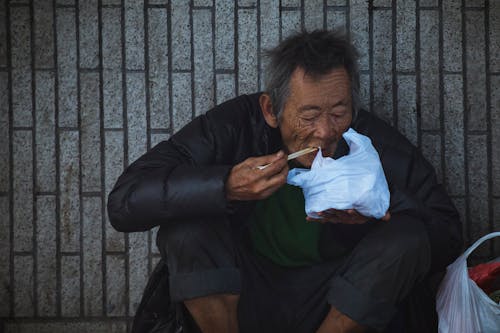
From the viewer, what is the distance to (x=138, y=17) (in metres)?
3.26

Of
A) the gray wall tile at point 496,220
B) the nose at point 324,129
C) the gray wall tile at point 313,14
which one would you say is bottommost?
the gray wall tile at point 496,220

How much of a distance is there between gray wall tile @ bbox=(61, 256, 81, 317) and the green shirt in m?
1.09

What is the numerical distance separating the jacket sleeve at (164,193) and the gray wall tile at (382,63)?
3.86ft

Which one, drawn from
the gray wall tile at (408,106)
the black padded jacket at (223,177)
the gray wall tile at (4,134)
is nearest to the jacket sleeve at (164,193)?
the black padded jacket at (223,177)

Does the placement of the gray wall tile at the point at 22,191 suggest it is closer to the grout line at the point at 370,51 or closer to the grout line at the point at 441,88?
the grout line at the point at 370,51

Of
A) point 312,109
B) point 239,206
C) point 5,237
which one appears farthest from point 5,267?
point 312,109

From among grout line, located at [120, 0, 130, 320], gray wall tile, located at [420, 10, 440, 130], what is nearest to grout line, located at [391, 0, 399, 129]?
gray wall tile, located at [420, 10, 440, 130]

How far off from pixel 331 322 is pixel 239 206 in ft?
1.84

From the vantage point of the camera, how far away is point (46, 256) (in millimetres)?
3299

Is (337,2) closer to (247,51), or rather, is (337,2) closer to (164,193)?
(247,51)

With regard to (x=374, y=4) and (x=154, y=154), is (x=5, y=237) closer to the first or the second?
(x=154, y=154)

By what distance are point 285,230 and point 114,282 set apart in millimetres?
1087

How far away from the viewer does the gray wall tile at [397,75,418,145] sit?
330 centimetres

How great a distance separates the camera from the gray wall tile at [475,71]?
10.7 ft
